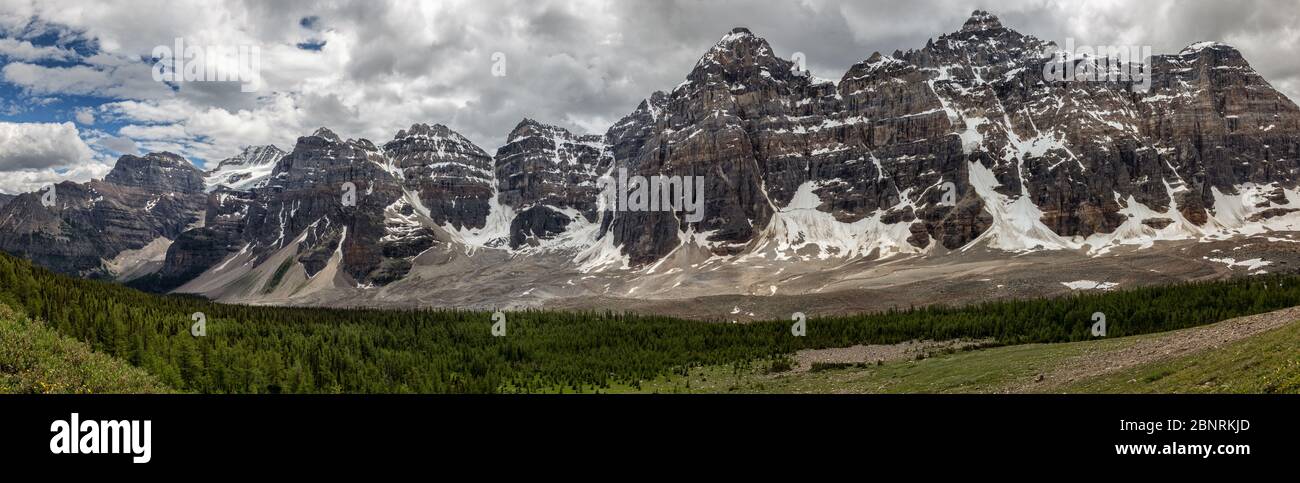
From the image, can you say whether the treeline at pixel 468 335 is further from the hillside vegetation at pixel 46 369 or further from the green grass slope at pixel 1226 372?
the green grass slope at pixel 1226 372

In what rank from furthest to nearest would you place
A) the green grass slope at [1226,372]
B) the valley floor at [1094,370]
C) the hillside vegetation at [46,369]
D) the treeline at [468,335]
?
the treeline at [468,335] < the hillside vegetation at [46,369] < the valley floor at [1094,370] < the green grass slope at [1226,372]

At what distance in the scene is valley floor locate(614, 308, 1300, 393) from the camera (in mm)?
28266

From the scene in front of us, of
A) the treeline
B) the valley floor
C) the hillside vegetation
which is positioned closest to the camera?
the valley floor

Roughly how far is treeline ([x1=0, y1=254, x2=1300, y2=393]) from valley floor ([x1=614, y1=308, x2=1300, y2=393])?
806 inches

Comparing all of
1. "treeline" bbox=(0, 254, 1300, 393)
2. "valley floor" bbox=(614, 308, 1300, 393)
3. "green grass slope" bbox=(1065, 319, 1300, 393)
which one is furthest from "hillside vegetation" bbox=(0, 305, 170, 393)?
"valley floor" bbox=(614, 308, 1300, 393)

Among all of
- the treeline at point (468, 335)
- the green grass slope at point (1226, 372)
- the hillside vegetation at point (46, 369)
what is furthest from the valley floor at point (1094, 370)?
the hillside vegetation at point (46, 369)

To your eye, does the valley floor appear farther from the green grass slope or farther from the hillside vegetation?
the hillside vegetation

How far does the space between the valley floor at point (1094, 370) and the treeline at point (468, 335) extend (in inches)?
806

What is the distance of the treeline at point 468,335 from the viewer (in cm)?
7512
